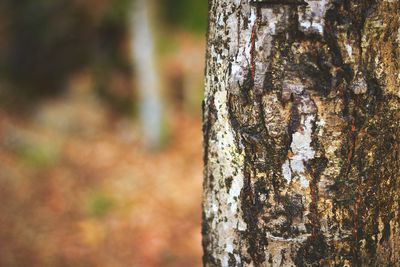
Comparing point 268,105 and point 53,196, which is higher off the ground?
point 268,105

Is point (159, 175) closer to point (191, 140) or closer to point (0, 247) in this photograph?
point (191, 140)

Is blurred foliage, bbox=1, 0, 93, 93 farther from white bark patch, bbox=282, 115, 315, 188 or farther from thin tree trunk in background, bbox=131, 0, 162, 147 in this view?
white bark patch, bbox=282, 115, 315, 188

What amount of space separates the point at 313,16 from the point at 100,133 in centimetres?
894

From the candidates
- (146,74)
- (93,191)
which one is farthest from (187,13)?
(93,191)

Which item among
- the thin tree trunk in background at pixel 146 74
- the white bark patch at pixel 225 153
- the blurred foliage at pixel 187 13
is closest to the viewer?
the white bark patch at pixel 225 153

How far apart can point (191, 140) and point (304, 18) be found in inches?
340

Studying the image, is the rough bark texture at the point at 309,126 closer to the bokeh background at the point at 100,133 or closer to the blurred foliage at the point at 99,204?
the bokeh background at the point at 100,133

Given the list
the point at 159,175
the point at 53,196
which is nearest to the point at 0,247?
the point at 53,196

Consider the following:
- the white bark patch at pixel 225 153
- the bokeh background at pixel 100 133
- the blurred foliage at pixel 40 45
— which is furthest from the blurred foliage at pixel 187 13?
the white bark patch at pixel 225 153

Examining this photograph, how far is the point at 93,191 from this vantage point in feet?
24.2

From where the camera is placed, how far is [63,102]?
31.6 feet

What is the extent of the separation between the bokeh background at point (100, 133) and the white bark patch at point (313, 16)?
5.50 meters

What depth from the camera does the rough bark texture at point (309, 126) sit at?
95 cm

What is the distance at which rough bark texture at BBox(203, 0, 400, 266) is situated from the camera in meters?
0.95
